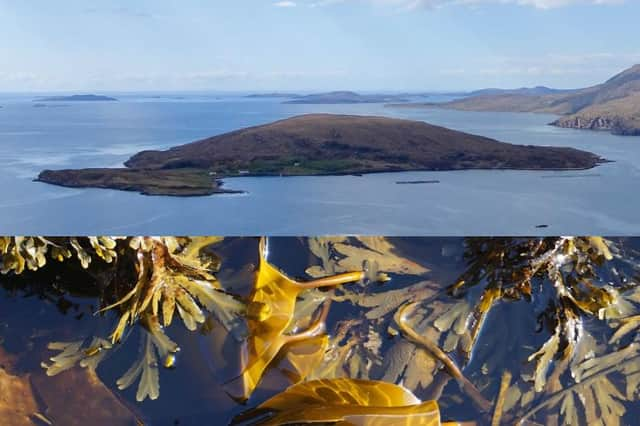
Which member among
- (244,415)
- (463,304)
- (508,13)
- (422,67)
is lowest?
(244,415)

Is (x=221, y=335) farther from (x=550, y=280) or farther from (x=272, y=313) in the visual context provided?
(x=550, y=280)

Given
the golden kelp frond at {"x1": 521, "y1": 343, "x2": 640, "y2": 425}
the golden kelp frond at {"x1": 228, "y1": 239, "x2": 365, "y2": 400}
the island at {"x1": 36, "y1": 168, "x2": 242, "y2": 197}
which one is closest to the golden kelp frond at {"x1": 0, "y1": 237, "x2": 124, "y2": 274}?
the golden kelp frond at {"x1": 228, "y1": 239, "x2": 365, "y2": 400}

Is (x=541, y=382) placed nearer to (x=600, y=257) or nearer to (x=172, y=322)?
(x=600, y=257)

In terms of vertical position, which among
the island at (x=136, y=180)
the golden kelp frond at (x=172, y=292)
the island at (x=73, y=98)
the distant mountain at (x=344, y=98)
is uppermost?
the distant mountain at (x=344, y=98)

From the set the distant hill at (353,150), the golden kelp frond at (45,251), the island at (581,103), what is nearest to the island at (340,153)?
the distant hill at (353,150)

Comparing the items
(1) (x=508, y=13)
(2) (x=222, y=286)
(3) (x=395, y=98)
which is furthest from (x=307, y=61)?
(2) (x=222, y=286)

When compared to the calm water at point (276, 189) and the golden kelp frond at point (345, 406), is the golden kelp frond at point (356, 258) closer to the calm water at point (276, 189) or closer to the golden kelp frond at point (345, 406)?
the golden kelp frond at point (345, 406)

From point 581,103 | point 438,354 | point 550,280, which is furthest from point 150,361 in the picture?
point 581,103
